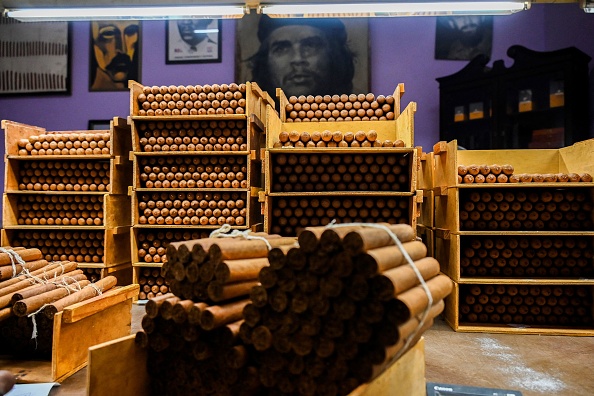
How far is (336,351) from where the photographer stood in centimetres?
200

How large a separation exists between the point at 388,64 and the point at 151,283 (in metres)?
5.40

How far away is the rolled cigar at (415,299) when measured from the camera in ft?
6.10

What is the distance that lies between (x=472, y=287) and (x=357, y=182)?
5.63ft

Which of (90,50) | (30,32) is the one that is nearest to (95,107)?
(90,50)

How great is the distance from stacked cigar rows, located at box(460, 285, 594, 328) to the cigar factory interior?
0.9 inches

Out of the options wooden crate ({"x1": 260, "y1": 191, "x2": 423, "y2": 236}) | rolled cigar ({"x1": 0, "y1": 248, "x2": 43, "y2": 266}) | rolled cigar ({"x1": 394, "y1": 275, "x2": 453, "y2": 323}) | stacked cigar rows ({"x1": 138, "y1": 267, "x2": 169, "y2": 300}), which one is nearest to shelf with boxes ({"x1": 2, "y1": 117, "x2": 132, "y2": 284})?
stacked cigar rows ({"x1": 138, "y1": 267, "x2": 169, "y2": 300})

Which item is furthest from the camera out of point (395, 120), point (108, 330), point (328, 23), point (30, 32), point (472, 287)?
point (30, 32)

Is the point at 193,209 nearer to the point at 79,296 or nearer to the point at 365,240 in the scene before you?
the point at 79,296

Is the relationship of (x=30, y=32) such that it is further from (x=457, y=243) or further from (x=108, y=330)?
(x=457, y=243)

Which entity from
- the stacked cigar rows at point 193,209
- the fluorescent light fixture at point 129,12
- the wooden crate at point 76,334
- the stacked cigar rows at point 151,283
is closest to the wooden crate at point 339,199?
the stacked cigar rows at point 193,209

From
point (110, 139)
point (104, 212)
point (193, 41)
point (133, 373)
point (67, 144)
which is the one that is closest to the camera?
point (133, 373)

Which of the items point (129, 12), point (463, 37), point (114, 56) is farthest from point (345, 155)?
point (114, 56)

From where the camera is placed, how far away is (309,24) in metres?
7.65

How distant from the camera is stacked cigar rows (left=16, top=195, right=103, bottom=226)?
579 cm
